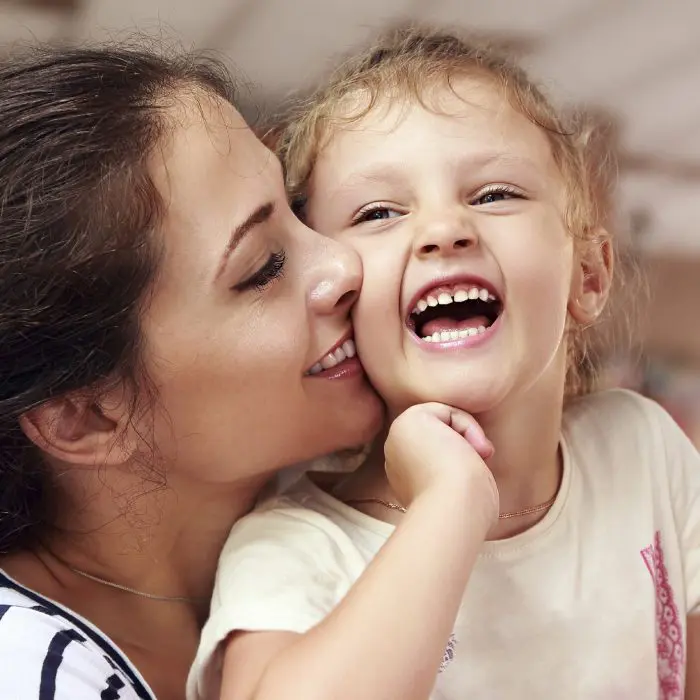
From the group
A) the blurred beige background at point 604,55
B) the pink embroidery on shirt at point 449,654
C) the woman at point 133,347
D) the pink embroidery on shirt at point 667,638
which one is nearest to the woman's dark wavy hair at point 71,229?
the woman at point 133,347

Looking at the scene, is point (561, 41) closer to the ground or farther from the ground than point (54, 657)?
farther from the ground

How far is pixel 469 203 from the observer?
36.4 inches

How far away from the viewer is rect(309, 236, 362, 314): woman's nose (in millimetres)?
907

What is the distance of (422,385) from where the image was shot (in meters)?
0.88

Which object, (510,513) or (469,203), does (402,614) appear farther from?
(469,203)

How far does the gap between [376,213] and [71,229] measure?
0.93 feet

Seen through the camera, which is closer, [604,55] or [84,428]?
[84,428]

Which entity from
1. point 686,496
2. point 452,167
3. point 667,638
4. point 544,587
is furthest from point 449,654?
point 452,167

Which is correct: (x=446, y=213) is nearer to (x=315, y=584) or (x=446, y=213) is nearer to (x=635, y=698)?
(x=315, y=584)

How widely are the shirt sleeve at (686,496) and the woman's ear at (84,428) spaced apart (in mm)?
576

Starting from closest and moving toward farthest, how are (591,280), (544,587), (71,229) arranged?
(71,229) → (544,587) → (591,280)

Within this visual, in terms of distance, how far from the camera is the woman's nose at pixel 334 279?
2.98 ft

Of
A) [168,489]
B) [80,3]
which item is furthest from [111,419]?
[80,3]

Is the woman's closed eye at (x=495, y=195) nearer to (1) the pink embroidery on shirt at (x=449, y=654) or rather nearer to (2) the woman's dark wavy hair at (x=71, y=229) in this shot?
(2) the woman's dark wavy hair at (x=71, y=229)
